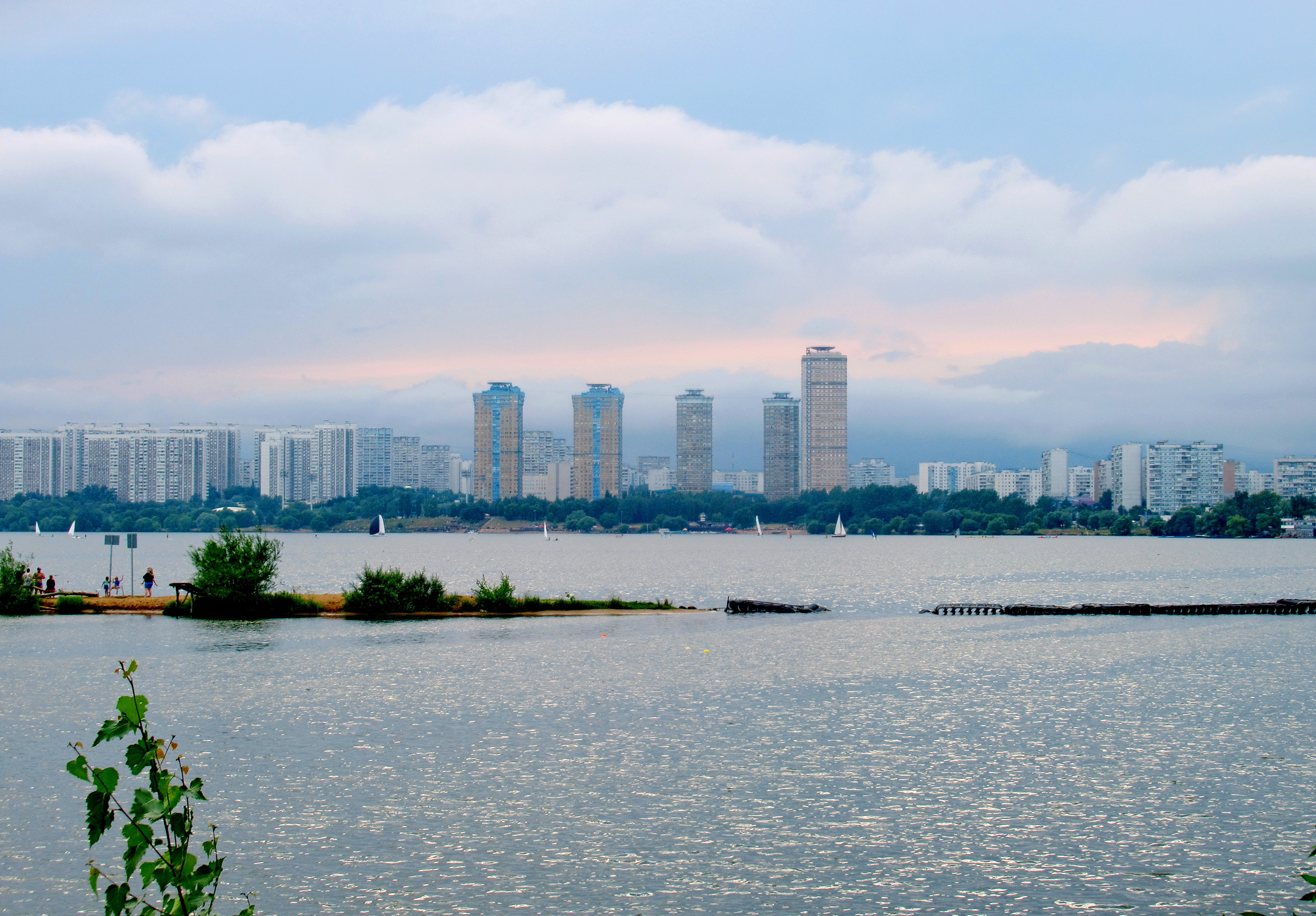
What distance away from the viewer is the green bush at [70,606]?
6781 cm

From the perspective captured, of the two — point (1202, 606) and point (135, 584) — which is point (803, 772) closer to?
point (1202, 606)

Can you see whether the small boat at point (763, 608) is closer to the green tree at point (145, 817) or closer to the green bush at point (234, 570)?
the green bush at point (234, 570)

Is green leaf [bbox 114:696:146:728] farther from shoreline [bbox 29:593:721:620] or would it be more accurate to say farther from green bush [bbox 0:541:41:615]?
green bush [bbox 0:541:41:615]

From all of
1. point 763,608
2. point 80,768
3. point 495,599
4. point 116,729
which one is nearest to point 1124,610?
point 763,608

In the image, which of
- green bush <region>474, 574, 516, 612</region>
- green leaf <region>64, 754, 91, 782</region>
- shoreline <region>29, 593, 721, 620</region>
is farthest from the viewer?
green bush <region>474, 574, 516, 612</region>

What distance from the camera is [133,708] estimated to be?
866 centimetres

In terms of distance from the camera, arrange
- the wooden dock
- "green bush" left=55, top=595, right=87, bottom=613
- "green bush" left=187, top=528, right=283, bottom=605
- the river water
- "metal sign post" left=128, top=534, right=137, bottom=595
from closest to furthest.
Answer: the river water → "green bush" left=187, top=528, right=283, bottom=605 → "green bush" left=55, top=595, right=87, bottom=613 → "metal sign post" left=128, top=534, right=137, bottom=595 → the wooden dock

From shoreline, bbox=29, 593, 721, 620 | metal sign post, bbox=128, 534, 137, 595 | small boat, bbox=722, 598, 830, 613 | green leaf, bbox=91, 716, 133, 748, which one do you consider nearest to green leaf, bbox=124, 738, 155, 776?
green leaf, bbox=91, 716, 133, 748

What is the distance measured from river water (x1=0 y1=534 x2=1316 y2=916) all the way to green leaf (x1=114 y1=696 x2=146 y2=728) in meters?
12.2

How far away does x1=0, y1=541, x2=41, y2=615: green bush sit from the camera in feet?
226

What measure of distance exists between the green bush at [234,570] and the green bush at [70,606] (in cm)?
662

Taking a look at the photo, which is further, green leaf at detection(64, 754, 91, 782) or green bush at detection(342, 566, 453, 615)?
green bush at detection(342, 566, 453, 615)

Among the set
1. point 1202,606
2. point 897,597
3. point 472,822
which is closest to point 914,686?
point 472,822

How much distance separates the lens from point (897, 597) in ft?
336
